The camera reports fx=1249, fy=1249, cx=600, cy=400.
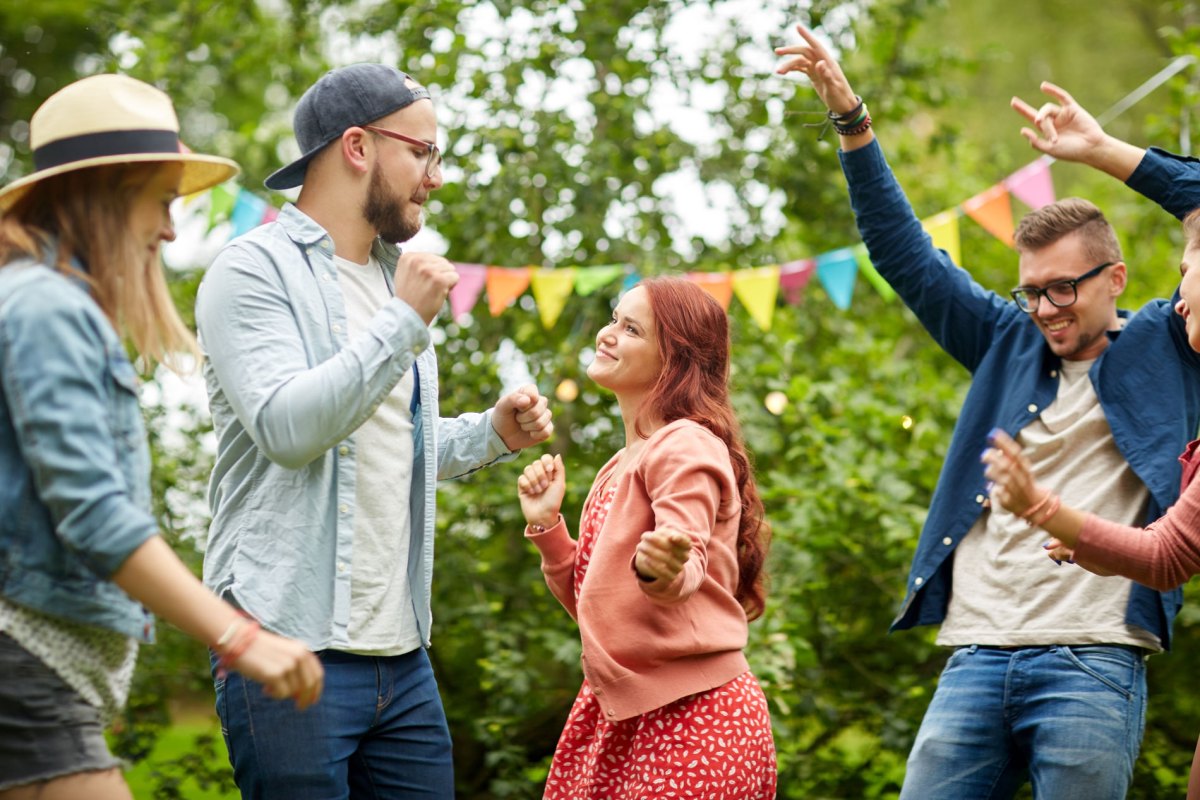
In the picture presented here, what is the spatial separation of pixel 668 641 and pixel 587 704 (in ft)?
1.04

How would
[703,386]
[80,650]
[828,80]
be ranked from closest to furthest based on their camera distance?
1. [80,650]
2. [703,386]
3. [828,80]

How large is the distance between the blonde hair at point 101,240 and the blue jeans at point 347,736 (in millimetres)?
696

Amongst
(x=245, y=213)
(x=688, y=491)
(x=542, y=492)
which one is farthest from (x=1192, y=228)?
(x=245, y=213)

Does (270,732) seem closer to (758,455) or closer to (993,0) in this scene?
(758,455)

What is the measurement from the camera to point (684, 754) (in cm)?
249

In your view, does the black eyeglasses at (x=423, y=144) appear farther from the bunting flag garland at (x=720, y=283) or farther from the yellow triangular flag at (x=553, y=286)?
the bunting flag garland at (x=720, y=283)

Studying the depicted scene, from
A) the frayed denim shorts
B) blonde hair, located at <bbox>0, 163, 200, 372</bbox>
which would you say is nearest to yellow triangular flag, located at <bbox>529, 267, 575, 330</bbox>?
blonde hair, located at <bbox>0, 163, 200, 372</bbox>

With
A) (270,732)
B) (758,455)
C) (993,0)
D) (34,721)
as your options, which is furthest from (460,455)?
(993,0)

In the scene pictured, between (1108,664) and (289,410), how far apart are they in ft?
6.11

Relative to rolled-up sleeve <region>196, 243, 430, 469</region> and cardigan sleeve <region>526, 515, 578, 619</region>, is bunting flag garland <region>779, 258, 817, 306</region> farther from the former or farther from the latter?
rolled-up sleeve <region>196, 243, 430, 469</region>

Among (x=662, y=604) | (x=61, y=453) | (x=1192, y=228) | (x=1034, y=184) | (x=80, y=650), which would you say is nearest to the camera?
(x=61, y=453)

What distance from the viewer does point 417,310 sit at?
86.8 inches

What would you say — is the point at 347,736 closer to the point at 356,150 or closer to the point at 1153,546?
the point at 356,150

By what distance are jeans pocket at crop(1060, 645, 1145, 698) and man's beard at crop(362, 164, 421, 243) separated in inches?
67.5
